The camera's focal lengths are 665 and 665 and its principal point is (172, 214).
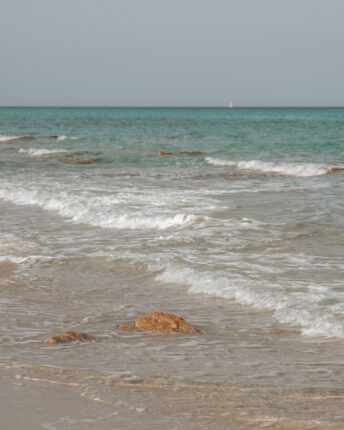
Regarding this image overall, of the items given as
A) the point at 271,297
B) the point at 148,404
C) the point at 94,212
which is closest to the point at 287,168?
the point at 94,212

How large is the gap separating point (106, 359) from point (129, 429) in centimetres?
147

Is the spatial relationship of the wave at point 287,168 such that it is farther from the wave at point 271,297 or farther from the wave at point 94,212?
the wave at point 271,297

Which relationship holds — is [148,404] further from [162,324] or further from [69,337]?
[162,324]

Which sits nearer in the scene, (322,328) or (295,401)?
(295,401)

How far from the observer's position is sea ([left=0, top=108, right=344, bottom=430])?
13.8 ft

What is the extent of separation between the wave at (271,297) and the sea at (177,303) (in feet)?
0.07

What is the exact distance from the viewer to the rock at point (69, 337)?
5648mm

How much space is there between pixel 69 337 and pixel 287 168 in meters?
19.7

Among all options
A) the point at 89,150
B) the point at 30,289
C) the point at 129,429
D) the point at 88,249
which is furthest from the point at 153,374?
the point at 89,150

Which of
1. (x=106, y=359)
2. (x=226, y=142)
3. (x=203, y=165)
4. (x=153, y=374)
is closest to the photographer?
(x=153, y=374)

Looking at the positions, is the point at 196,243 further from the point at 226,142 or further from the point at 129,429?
the point at 226,142

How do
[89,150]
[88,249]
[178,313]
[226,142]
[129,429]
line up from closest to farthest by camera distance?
[129,429]
[178,313]
[88,249]
[89,150]
[226,142]

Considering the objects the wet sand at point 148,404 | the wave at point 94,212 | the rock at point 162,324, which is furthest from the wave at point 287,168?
the wet sand at point 148,404

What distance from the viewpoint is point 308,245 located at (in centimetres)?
998
